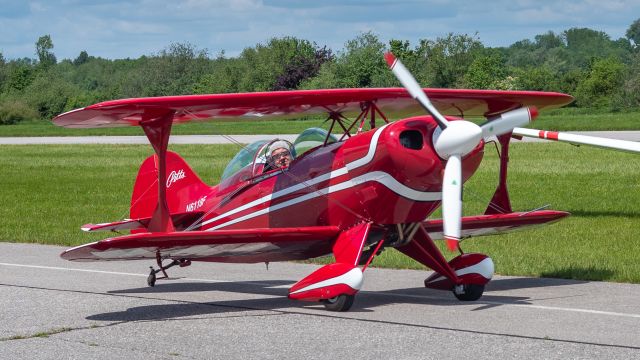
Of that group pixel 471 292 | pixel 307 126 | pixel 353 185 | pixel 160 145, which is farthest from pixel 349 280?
pixel 307 126

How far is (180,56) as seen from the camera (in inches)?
3750

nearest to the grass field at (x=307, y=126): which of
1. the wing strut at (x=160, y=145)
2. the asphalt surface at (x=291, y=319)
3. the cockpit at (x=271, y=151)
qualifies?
the asphalt surface at (x=291, y=319)

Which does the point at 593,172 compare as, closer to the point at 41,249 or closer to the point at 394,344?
the point at 41,249

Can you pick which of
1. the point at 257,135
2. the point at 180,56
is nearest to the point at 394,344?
the point at 257,135

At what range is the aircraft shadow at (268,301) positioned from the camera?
9945 mm

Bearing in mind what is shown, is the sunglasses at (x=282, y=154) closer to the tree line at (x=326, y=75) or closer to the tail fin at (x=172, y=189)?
the tail fin at (x=172, y=189)

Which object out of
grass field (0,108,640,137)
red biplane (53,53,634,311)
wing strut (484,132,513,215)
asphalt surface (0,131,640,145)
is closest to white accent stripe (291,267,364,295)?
red biplane (53,53,634,311)

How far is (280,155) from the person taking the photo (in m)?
10.9

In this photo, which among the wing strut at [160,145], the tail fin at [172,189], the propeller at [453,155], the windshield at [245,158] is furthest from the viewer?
the tail fin at [172,189]

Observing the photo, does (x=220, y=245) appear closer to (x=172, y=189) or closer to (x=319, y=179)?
(x=319, y=179)

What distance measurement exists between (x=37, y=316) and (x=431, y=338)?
147 inches

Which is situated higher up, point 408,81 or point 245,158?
point 408,81

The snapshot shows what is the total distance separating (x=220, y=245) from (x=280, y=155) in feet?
4.69

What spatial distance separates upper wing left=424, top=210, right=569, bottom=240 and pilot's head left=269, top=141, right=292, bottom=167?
1.57 meters
